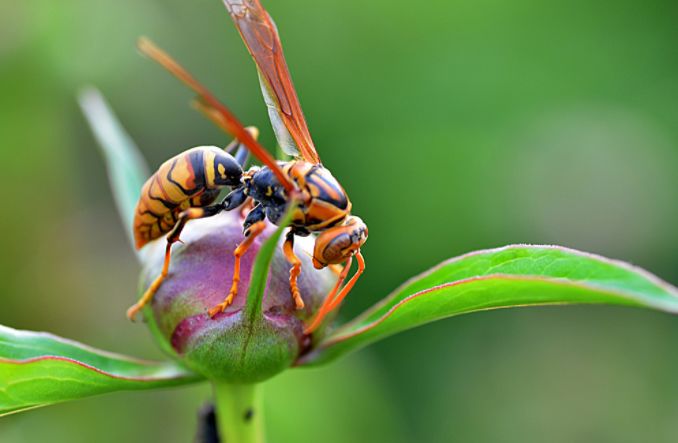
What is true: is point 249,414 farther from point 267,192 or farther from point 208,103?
point 208,103

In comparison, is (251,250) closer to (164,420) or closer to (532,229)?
(164,420)

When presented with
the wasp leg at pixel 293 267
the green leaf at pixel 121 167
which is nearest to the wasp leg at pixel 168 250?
the wasp leg at pixel 293 267

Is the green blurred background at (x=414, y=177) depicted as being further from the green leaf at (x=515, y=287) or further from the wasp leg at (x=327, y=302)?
the green leaf at (x=515, y=287)

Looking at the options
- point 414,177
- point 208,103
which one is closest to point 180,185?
point 208,103

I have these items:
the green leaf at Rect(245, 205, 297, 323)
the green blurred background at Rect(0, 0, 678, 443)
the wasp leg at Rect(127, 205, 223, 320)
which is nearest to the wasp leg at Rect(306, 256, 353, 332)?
the green leaf at Rect(245, 205, 297, 323)

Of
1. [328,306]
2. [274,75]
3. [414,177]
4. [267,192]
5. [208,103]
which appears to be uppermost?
[208,103]
